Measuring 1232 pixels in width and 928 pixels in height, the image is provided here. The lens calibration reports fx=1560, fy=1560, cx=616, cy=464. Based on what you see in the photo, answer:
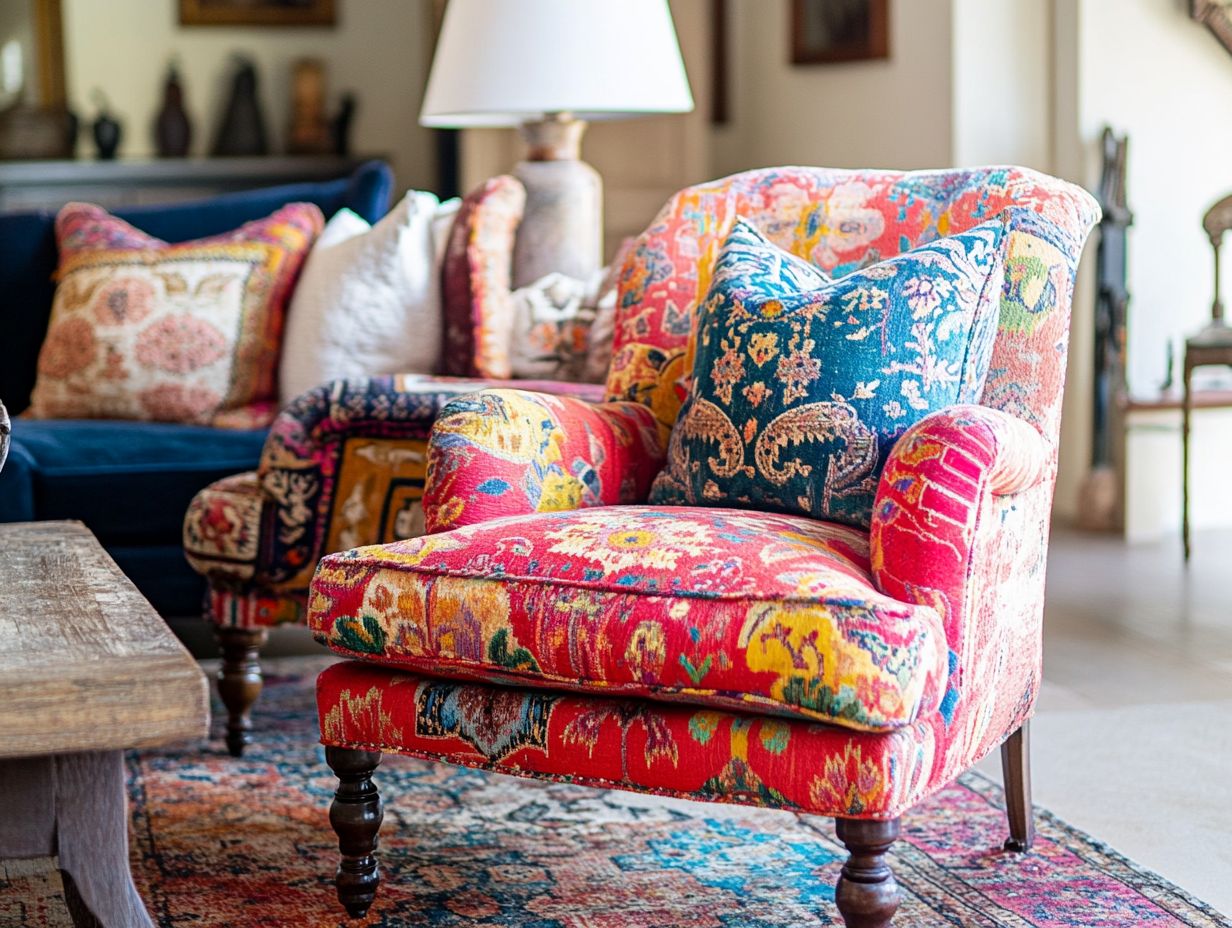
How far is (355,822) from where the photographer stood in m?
1.79

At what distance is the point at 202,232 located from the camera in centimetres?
347

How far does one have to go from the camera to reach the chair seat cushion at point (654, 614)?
1478mm

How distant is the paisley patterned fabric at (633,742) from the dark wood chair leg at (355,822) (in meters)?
0.03

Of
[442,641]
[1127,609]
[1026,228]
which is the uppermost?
[1026,228]

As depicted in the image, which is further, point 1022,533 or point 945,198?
point 945,198

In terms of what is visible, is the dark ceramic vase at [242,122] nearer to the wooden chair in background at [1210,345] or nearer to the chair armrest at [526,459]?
the wooden chair in background at [1210,345]

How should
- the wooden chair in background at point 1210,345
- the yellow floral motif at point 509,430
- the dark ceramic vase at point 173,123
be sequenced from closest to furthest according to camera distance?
the yellow floral motif at point 509,430 → the wooden chair in background at point 1210,345 → the dark ceramic vase at point 173,123

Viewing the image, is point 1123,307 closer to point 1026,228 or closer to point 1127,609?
point 1127,609

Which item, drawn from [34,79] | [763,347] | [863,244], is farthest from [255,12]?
[763,347]

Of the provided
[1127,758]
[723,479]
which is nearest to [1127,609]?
[1127,758]

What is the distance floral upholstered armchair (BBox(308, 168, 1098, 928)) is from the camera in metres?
1.50

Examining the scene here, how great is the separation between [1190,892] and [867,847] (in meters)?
0.61

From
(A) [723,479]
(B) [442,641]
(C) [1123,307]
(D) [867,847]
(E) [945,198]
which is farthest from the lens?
(C) [1123,307]

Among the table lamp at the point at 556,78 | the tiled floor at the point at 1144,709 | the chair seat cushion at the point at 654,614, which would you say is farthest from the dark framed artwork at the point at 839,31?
the chair seat cushion at the point at 654,614
